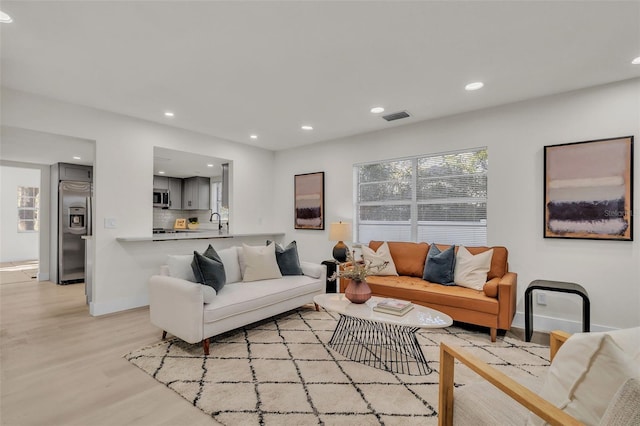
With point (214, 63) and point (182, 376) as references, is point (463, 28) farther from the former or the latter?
point (182, 376)

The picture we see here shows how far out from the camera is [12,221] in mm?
7883

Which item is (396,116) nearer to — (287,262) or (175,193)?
(287,262)

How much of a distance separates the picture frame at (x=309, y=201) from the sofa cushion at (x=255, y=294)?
64.3 inches

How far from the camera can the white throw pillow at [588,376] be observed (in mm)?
876

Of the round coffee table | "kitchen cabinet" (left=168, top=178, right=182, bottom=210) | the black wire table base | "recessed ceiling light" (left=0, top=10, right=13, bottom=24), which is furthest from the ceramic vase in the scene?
"kitchen cabinet" (left=168, top=178, right=182, bottom=210)

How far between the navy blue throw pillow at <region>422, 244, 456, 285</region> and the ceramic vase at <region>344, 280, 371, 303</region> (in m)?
1.19

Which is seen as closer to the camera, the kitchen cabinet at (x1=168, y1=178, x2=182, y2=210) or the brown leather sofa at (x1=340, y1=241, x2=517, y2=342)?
the brown leather sofa at (x1=340, y1=241, x2=517, y2=342)

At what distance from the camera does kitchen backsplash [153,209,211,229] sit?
26.5 ft

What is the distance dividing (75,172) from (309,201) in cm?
453

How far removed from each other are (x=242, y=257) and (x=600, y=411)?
3.35 m

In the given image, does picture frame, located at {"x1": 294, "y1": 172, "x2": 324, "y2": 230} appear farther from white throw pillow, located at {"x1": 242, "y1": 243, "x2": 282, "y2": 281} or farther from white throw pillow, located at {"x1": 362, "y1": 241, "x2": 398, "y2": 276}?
white throw pillow, located at {"x1": 242, "y1": 243, "x2": 282, "y2": 281}

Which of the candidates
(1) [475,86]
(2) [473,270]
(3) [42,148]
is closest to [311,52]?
(1) [475,86]

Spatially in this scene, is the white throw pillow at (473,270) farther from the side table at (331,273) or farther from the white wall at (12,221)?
the white wall at (12,221)

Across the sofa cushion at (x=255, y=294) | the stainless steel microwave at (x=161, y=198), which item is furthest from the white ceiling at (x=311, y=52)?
Answer: the stainless steel microwave at (x=161, y=198)
